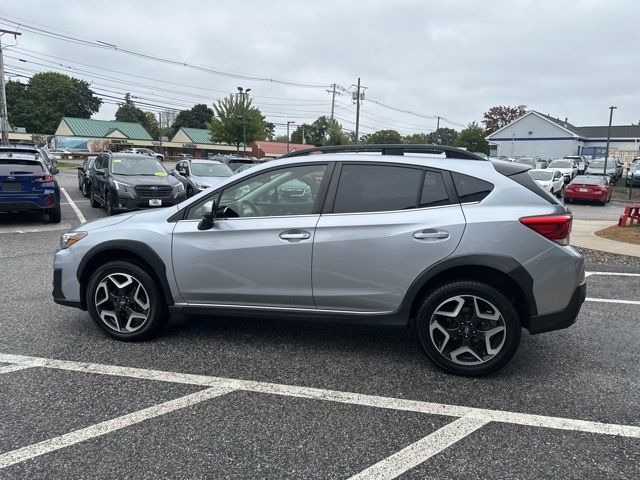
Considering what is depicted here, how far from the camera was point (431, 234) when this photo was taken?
11.8 feet

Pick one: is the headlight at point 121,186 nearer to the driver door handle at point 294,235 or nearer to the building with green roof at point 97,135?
the driver door handle at point 294,235

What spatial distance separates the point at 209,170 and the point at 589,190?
16.7 metres

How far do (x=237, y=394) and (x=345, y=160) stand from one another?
1.99 metres

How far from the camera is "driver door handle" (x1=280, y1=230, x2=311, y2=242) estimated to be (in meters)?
3.81

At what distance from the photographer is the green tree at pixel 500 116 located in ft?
309

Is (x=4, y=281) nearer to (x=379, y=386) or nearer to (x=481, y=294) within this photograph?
(x=379, y=386)

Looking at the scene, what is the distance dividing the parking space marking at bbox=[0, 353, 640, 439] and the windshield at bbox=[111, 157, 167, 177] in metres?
9.48

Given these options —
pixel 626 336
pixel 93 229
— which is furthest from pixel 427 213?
pixel 93 229

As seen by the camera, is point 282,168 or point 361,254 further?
point 282,168

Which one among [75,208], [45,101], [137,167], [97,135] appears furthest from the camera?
[45,101]

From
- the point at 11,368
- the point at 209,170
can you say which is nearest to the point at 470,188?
the point at 11,368

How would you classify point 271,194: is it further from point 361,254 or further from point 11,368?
point 11,368

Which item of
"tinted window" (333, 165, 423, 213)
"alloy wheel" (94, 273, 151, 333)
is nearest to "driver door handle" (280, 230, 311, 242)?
"tinted window" (333, 165, 423, 213)

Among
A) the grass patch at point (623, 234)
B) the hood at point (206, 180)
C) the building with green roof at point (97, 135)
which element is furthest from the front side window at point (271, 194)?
the building with green roof at point (97, 135)
